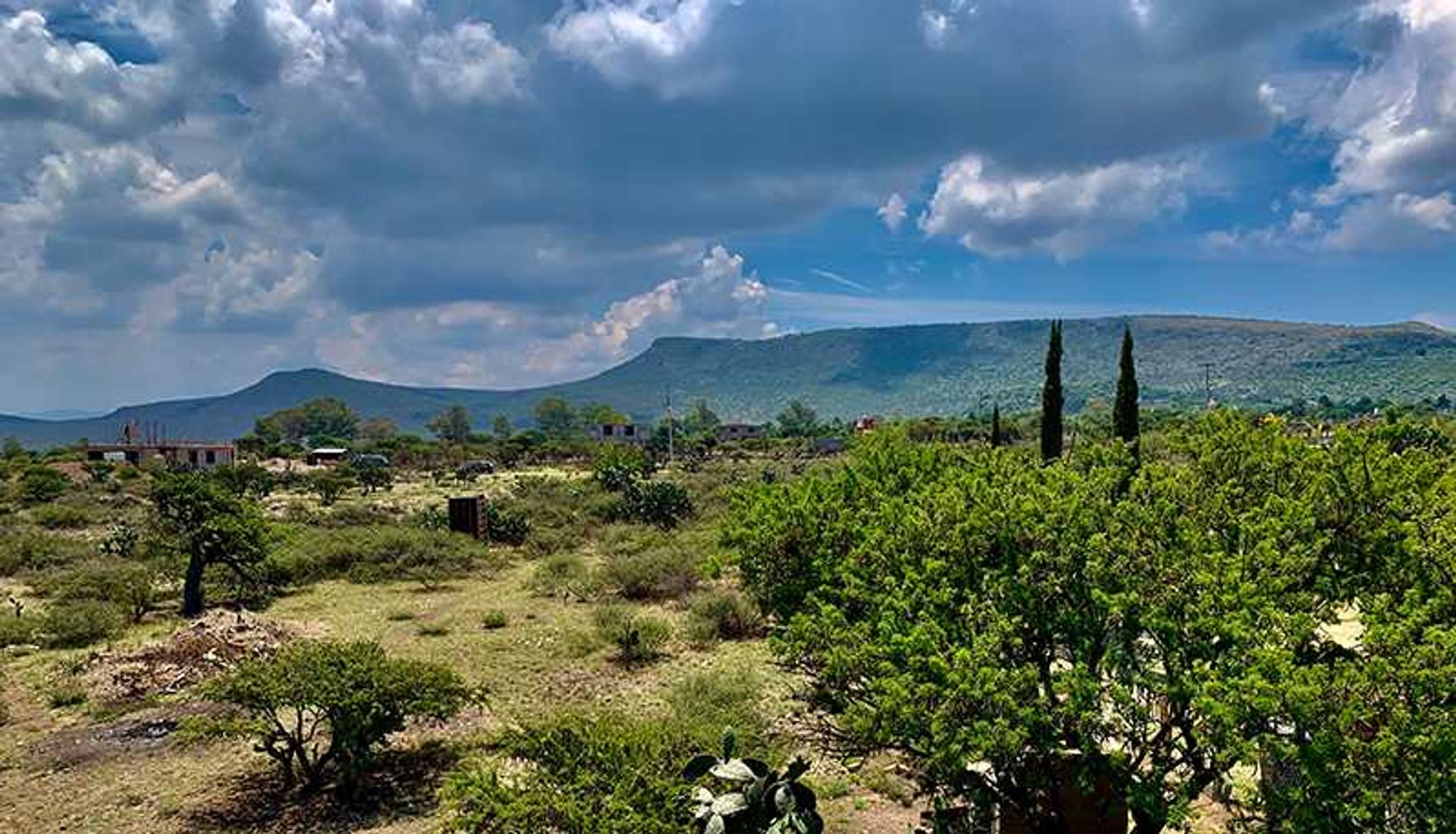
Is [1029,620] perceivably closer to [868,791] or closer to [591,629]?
[868,791]

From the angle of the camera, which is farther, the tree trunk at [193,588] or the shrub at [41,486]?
the shrub at [41,486]

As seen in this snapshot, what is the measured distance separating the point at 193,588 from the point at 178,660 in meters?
6.03

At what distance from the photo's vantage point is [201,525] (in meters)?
25.0

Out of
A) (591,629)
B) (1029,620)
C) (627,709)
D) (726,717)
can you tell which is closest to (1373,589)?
(1029,620)

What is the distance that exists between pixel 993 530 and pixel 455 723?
1178 cm

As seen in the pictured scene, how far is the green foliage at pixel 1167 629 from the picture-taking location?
7.36 meters

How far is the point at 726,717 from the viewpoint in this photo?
51.3 feet

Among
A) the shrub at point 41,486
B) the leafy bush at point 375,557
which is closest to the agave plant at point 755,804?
the leafy bush at point 375,557

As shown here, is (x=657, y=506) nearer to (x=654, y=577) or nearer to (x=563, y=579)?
(x=563, y=579)

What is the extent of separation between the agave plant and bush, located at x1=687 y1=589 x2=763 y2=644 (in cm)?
1303

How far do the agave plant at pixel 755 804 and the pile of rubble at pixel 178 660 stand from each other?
1406 centimetres

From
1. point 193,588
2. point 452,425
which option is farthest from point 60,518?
point 452,425

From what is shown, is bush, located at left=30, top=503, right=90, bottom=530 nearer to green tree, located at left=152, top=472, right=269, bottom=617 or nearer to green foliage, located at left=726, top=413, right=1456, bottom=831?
green tree, located at left=152, top=472, right=269, bottom=617

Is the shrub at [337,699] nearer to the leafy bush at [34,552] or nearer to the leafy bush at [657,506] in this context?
the leafy bush at [34,552]
